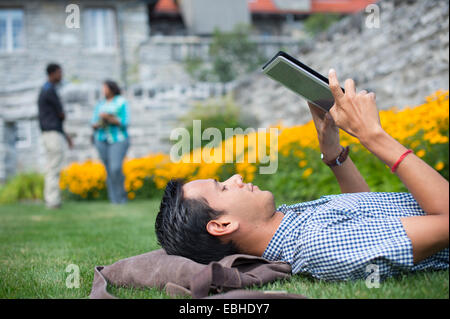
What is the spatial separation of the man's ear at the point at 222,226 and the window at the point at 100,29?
1730 centimetres

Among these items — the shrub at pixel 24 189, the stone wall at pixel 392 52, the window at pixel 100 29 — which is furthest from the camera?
the window at pixel 100 29

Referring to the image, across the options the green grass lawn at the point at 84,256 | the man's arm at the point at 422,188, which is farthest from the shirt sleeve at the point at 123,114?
the man's arm at the point at 422,188

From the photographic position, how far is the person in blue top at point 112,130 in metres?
7.61

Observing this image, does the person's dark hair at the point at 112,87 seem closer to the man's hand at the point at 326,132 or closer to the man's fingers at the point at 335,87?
the man's hand at the point at 326,132

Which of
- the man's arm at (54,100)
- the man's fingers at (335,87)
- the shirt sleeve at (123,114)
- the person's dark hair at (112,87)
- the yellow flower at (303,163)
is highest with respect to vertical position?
the person's dark hair at (112,87)

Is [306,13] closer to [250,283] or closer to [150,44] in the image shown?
[150,44]

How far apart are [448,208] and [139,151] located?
10037mm

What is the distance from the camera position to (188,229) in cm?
210

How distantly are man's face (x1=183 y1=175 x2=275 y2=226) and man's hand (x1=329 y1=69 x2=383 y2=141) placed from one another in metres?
0.52

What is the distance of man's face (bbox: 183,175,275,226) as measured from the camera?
6.79ft

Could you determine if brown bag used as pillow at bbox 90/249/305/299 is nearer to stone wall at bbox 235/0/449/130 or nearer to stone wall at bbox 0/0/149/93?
stone wall at bbox 235/0/449/130

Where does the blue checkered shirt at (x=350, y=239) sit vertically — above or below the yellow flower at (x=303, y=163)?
below
